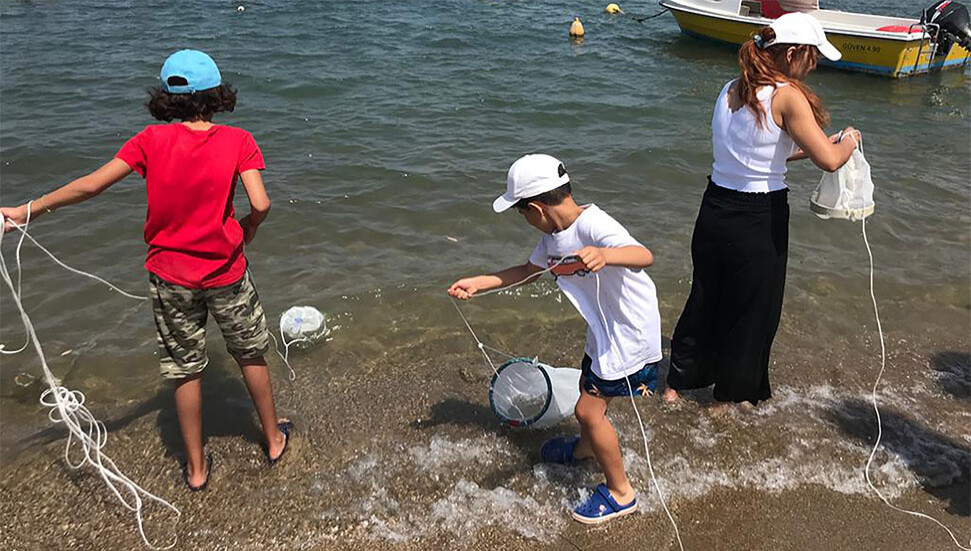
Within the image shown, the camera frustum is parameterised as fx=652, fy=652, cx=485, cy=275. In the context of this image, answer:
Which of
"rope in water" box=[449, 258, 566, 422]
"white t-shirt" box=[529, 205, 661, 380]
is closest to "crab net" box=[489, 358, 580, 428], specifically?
"rope in water" box=[449, 258, 566, 422]

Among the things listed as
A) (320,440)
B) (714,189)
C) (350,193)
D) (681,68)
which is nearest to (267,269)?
(350,193)

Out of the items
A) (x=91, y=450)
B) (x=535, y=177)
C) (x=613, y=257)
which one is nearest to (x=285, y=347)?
(x=91, y=450)

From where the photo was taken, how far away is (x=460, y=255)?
643 centimetres

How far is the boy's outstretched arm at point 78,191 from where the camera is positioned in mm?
2836

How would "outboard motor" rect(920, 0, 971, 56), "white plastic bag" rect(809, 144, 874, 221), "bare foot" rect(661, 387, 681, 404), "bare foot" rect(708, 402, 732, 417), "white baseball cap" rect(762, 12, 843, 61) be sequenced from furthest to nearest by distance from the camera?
"outboard motor" rect(920, 0, 971, 56)
"bare foot" rect(661, 387, 681, 404)
"bare foot" rect(708, 402, 732, 417)
"white plastic bag" rect(809, 144, 874, 221)
"white baseball cap" rect(762, 12, 843, 61)

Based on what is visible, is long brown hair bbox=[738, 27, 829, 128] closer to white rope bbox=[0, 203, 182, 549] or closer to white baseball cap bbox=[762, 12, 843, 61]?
white baseball cap bbox=[762, 12, 843, 61]

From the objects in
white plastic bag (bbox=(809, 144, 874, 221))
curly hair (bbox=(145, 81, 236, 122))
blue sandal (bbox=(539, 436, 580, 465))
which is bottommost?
blue sandal (bbox=(539, 436, 580, 465))

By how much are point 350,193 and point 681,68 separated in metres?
10.1

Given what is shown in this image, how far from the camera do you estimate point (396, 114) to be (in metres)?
10.5

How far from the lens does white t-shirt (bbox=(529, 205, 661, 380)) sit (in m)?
2.83

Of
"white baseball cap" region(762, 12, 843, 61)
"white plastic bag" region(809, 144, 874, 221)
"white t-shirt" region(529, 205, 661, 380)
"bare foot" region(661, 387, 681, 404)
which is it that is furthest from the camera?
"bare foot" region(661, 387, 681, 404)

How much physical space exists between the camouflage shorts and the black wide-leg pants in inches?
94.6

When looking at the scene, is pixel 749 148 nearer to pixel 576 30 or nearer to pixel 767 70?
pixel 767 70

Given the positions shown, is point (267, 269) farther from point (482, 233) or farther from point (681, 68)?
point (681, 68)
